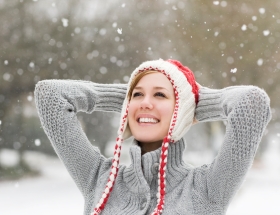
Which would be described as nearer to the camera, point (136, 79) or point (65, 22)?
point (136, 79)

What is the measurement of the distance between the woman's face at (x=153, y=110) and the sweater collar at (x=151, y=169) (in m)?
0.04

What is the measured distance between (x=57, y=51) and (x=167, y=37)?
77cm

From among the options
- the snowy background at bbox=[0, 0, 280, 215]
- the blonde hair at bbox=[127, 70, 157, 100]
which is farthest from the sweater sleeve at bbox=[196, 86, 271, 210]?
the snowy background at bbox=[0, 0, 280, 215]

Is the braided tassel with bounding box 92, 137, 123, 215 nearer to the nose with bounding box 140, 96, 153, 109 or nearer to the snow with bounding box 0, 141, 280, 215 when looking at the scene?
the nose with bounding box 140, 96, 153, 109

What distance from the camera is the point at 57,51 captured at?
309 centimetres

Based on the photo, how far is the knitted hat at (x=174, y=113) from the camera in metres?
1.05

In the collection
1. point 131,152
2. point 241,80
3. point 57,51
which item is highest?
point 57,51

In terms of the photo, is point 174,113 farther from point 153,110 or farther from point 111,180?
point 111,180

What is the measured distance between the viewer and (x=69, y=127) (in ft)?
3.75

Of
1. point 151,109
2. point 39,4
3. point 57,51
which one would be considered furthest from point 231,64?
point 151,109

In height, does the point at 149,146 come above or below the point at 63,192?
below

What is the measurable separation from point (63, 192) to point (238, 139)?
2.26 metres

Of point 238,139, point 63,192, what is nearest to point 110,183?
point 238,139

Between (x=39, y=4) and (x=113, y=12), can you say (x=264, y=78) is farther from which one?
(x=39, y=4)
